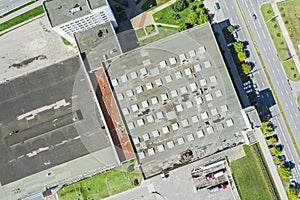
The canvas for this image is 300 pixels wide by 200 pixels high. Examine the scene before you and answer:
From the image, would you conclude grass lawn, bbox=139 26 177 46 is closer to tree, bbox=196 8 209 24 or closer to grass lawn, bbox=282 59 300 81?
tree, bbox=196 8 209 24

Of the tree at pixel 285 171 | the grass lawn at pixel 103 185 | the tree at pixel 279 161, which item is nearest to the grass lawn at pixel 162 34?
the grass lawn at pixel 103 185

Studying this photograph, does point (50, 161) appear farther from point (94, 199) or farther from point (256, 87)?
point (256, 87)

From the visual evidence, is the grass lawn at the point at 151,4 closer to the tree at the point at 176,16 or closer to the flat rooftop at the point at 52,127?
the tree at the point at 176,16

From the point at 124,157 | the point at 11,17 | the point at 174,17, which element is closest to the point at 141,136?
the point at 124,157

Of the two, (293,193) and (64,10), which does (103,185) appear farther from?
(293,193)

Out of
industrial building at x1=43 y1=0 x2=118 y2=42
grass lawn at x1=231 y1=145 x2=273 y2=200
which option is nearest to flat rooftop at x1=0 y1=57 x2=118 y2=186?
industrial building at x1=43 y1=0 x2=118 y2=42

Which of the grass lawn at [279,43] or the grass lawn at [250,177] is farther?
the grass lawn at [279,43]

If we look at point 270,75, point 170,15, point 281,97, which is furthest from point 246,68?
point 170,15

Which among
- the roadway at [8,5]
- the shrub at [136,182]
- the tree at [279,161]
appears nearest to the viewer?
the tree at [279,161]
